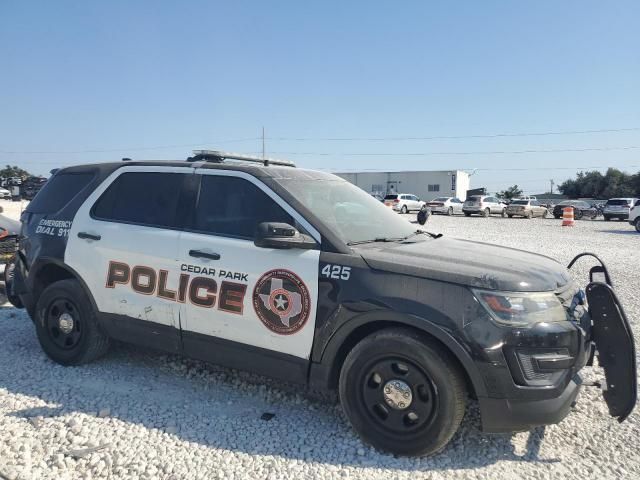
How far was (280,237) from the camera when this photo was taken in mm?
3264

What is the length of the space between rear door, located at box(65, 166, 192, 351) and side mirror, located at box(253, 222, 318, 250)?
34.1 inches

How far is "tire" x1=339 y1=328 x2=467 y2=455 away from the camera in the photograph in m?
2.95

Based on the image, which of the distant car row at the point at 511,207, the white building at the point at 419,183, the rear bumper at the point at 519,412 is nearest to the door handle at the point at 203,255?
the rear bumper at the point at 519,412

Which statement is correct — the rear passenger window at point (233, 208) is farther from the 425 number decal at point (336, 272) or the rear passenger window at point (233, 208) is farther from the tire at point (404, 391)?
the tire at point (404, 391)

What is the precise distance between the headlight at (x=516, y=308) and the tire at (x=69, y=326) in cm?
320

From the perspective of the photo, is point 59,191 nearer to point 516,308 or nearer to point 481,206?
point 516,308

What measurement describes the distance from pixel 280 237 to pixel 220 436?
54.0 inches

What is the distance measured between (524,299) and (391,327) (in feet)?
2.62

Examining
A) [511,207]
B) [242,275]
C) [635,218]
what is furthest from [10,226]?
[511,207]

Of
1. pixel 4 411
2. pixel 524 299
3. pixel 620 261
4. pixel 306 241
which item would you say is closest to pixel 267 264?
pixel 306 241

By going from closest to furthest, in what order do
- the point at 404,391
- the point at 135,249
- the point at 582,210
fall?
the point at 404,391 → the point at 135,249 → the point at 582,210

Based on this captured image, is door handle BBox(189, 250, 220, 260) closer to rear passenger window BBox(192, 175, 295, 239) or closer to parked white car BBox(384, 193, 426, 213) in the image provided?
rear passenger window BBox(192, 175, 295, 239)

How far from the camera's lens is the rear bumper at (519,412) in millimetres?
2875

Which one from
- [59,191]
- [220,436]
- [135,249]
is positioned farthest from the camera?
[59,191]
